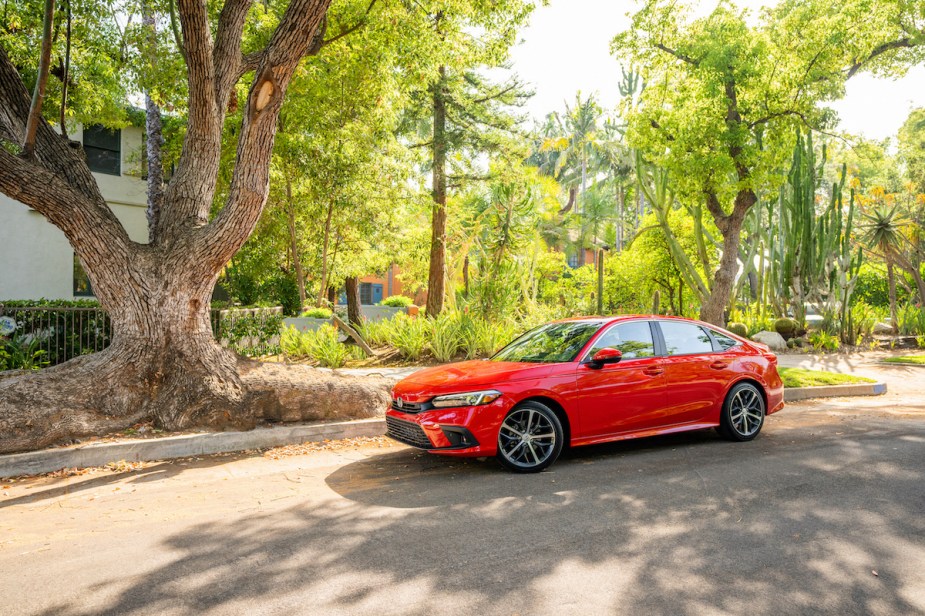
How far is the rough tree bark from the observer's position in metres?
7.41

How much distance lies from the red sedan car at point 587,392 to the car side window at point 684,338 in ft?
0.05

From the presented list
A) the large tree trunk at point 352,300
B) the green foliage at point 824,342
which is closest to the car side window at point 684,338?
the green foliage at point 824,342

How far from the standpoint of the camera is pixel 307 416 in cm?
820

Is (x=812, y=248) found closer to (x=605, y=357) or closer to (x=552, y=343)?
(x=552, y=343)

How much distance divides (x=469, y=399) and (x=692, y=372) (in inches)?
107

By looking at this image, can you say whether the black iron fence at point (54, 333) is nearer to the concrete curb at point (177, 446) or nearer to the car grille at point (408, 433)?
the concrete curb at point (177, 446)

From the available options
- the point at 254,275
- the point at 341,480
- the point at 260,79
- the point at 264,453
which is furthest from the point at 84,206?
the point at 254,275

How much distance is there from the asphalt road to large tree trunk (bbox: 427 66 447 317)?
12.7m

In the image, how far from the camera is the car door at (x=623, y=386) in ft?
21.6

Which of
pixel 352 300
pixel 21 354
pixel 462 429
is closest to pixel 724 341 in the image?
pixel 462 429

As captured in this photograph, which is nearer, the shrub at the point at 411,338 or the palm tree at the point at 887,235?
the shrub at the point at 411,338

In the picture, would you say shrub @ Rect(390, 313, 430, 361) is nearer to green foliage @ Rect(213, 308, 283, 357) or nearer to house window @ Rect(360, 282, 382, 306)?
green foliage @ Rect(213, 308, 283, 357)

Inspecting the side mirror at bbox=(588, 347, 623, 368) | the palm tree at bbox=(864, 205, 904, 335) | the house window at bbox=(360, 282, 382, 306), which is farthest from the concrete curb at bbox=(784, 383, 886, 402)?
the house window at bbox=(360, 282, 382, 306)

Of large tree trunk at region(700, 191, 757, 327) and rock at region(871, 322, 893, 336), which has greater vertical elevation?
large tree trunk at region(700, 191, 757, 327)
